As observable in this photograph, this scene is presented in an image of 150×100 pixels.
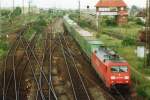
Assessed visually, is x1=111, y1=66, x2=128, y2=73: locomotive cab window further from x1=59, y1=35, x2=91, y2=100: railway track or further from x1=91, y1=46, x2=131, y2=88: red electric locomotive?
x1=59, y1=35, x2=91, y2=100: railway track

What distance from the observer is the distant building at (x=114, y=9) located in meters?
80.3

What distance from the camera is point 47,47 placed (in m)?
50.9

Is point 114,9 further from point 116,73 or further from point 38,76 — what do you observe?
point 116,73

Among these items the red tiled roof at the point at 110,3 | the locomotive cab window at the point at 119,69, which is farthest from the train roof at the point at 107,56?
the red tiled roof at the point at 110,3

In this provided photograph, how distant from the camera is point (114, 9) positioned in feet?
276

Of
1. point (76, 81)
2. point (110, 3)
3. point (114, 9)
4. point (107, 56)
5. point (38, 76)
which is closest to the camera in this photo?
point (107, 56)

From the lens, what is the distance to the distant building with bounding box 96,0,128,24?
80287 mm

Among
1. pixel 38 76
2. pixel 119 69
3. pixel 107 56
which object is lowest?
pixel 38 76

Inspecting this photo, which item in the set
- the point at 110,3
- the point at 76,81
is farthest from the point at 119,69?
the point at 110,3

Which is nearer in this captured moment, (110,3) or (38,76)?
(38,76)

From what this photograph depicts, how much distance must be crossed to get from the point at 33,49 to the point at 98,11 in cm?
3138

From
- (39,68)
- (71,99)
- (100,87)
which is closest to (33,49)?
(39,68)

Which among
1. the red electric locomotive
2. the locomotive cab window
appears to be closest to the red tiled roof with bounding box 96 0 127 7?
the red electric locomotive

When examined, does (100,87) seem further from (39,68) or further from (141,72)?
(39,68)
